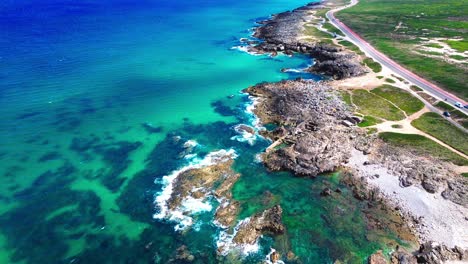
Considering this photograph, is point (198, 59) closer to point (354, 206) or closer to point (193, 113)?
point (193, 113)

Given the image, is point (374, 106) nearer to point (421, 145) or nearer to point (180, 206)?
point (421, 145)

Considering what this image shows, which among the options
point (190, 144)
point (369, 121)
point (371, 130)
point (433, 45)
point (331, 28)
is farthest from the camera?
point (331, 28)

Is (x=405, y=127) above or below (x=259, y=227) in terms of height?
above

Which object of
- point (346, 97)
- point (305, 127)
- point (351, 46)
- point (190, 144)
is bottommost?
point (190, 144)

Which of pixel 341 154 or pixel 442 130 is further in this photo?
pixel 442 130

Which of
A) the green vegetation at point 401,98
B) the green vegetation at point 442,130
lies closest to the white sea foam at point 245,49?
the green vegetation at point 401,98

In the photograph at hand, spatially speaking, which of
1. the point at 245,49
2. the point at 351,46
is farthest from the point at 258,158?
the point at 351,46
